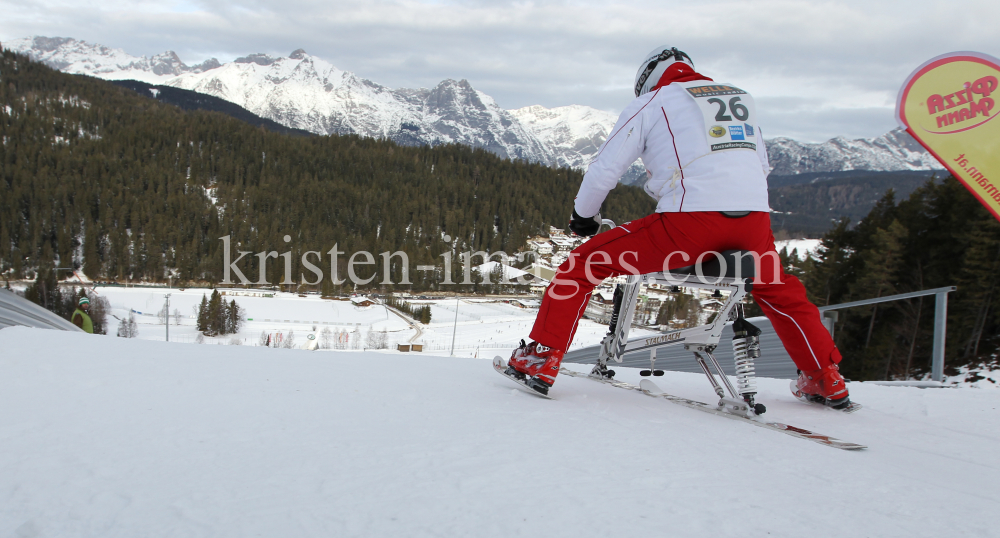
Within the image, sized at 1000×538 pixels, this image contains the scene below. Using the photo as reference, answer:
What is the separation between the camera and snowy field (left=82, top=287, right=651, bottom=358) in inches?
2012

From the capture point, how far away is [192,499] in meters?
1.14

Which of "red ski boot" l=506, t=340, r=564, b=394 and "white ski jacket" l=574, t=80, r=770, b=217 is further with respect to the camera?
"red ski boot" l=506, t=340, r=564, b=394

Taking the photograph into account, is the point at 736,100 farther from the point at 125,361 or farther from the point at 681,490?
the point at 125,361

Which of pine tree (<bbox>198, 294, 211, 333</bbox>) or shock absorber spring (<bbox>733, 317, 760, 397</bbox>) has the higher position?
shock absorber spring (<bbox>733, 317, 760, 397</bbox>)

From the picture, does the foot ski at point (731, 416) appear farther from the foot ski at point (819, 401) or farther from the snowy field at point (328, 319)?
the snowy field at point (328, 319)

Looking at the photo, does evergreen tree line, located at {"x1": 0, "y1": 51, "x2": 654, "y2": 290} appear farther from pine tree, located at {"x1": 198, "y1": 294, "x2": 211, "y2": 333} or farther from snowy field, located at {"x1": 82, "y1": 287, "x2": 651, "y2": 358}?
pine tree, located at {"x1": 198, "y1": 294, "x2": 211, "y2": 333}

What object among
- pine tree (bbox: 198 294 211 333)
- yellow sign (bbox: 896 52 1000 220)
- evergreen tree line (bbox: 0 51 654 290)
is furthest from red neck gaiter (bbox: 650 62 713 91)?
evergreen tree line (bbox: 0 51 654 290)

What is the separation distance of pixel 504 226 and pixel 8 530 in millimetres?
106775

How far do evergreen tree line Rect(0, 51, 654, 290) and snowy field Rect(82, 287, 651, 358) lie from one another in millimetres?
10172

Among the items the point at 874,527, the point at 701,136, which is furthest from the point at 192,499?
the point at 701,136

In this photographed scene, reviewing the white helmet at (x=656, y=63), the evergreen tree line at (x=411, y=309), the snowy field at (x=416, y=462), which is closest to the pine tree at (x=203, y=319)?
the evergreen tree line at (x=411, y=309)

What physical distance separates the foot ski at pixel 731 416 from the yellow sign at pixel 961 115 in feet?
9.35

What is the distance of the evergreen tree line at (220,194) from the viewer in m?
84.6

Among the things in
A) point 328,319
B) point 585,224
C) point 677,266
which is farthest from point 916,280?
point 328,319
